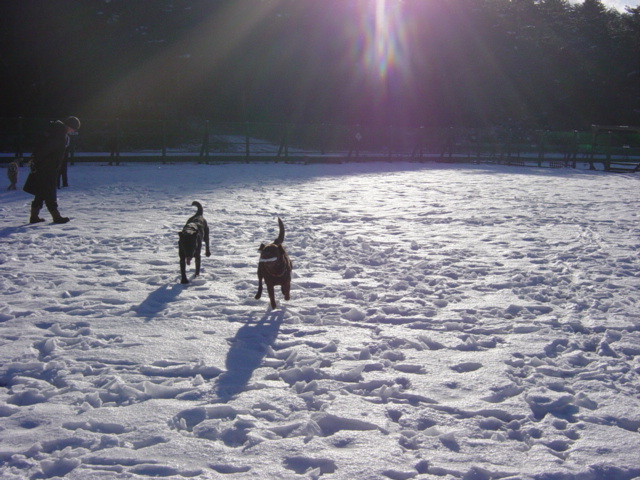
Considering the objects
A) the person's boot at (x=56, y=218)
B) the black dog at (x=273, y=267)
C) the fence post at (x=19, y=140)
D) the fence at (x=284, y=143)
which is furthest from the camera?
the fence at (x=284, y=143)

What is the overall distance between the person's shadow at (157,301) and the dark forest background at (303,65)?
106ft

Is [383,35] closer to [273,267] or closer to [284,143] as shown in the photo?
[284,143]

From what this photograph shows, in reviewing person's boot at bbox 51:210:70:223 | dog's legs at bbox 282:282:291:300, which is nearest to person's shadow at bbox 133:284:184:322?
dog's legs at bbox 282:282:291:300

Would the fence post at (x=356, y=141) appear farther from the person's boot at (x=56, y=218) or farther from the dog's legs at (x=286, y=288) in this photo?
the dog's legs at (x=286, y=288)

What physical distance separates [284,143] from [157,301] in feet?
73.5

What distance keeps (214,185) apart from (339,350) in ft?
41.1

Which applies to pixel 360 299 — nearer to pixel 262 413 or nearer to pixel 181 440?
pixel 262 413

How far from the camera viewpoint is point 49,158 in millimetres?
9930

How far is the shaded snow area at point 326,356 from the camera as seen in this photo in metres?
3.10

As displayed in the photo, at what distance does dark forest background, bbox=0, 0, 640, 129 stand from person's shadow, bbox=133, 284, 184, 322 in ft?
106

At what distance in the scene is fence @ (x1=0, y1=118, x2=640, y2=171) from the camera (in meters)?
26.2

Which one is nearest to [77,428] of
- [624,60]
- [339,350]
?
[339,350]

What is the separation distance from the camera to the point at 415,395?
3.79 m

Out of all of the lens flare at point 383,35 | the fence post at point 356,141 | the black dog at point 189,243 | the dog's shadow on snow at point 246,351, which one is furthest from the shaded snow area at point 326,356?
the lens flare at point 383,35
